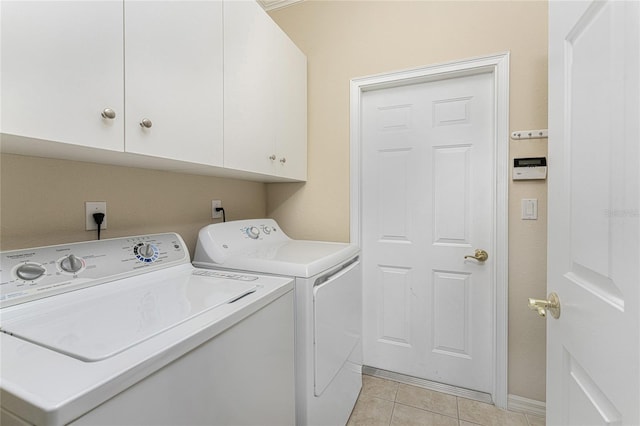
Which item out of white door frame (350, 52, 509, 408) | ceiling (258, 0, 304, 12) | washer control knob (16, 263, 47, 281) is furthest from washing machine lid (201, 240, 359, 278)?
ceiling (258, 0, 304, 12)

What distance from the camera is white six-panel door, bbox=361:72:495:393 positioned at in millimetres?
1787

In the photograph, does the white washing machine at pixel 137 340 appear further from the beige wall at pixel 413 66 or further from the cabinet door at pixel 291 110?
the beige wall at pixel 413 66

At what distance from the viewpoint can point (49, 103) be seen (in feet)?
2.37

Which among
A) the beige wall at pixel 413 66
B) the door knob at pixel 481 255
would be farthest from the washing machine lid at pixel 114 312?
the door knob at pixel 481 255

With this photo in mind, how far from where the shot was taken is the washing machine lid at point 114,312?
0.62 meters

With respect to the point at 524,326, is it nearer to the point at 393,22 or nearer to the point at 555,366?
the point at 555,366

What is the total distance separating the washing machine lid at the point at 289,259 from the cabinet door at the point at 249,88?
0.45m

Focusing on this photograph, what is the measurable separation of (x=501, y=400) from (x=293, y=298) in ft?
5.01

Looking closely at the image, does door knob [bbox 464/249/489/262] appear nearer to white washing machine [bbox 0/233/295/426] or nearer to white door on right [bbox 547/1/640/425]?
white door on right [bbox 547/1/640/425]

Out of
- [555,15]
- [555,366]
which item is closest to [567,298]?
[555,366]

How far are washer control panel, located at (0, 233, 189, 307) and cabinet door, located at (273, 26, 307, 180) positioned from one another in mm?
827

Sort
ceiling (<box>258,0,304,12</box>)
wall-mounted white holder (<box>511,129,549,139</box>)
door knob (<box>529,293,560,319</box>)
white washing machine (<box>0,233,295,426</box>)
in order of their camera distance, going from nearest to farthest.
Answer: white washing machine (<box>0,233,295,426</box>), door knob (<box>529,293,560,319</box>), wall-mounted white holder (<box>511,129,549,139</box>), ceiling (<box>258,0,304,12</box>)

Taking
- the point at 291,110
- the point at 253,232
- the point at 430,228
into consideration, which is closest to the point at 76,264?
the point at 253,232

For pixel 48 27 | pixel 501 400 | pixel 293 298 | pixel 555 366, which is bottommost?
pixel 501 400
